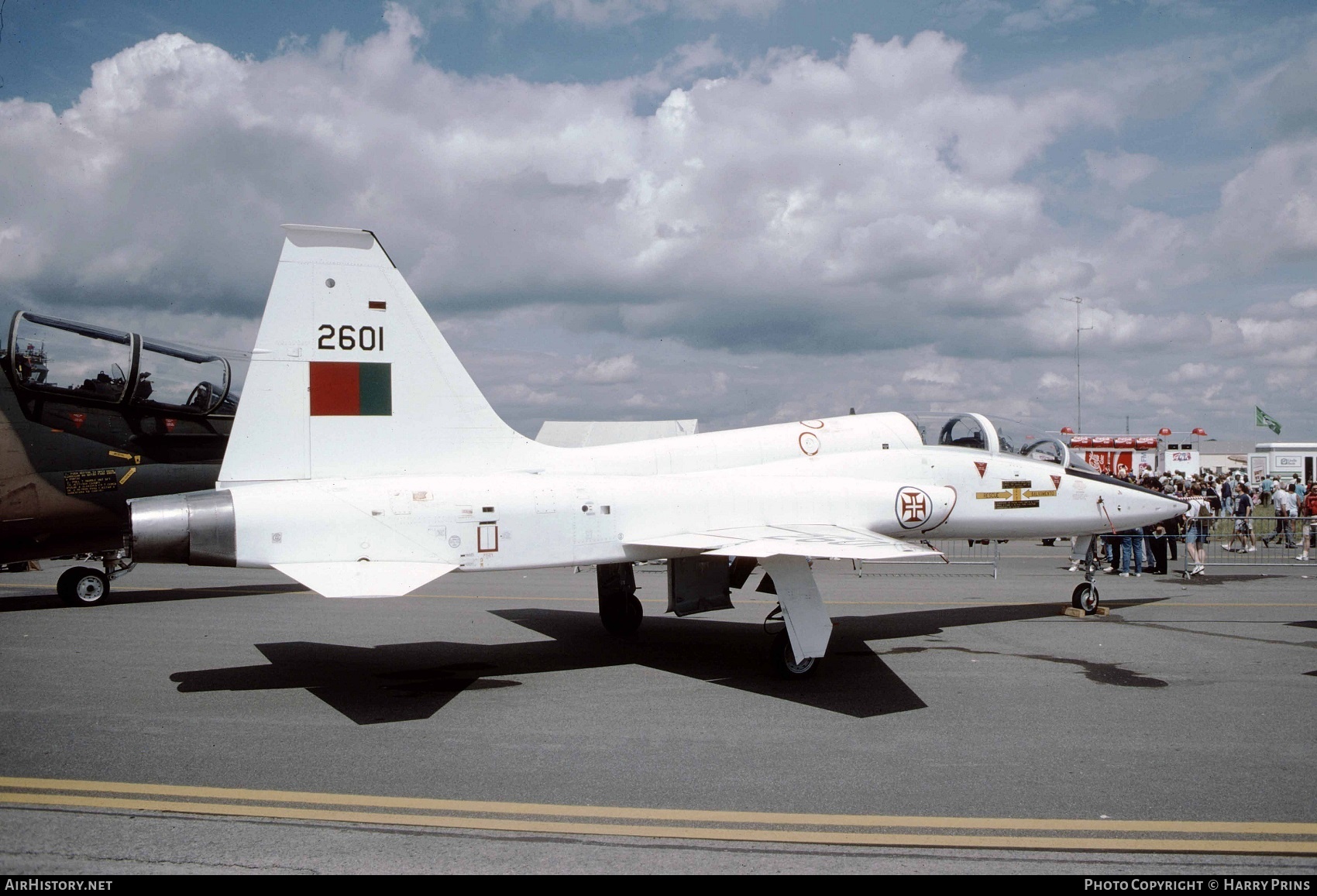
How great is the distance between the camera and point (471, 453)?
8375mm

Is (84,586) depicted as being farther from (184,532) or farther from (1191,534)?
(1191,534)

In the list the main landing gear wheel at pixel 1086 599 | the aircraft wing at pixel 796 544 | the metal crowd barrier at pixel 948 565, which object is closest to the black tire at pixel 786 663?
the aircraft wing at pixel 796 544

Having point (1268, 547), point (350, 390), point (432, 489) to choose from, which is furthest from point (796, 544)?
point (1268, 547)

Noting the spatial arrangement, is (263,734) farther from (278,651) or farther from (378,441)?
(278,651)

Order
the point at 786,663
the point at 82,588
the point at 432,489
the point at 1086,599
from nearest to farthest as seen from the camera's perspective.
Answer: the point at 432,489 < the point at 786,663 < the point at 1086,599 < the point at 82,588

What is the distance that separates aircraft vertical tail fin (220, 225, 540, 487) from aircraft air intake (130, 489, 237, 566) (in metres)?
0.44

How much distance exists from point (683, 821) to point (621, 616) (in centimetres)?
583

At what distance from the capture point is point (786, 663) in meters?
8.30

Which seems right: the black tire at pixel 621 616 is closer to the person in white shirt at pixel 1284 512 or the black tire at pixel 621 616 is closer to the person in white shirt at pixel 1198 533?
the person in white shirt at pixel 1198 533

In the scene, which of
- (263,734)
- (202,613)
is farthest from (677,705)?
(202,613)

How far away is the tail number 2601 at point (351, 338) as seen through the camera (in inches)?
309

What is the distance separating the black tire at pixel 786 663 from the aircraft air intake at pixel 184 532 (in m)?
4.77
